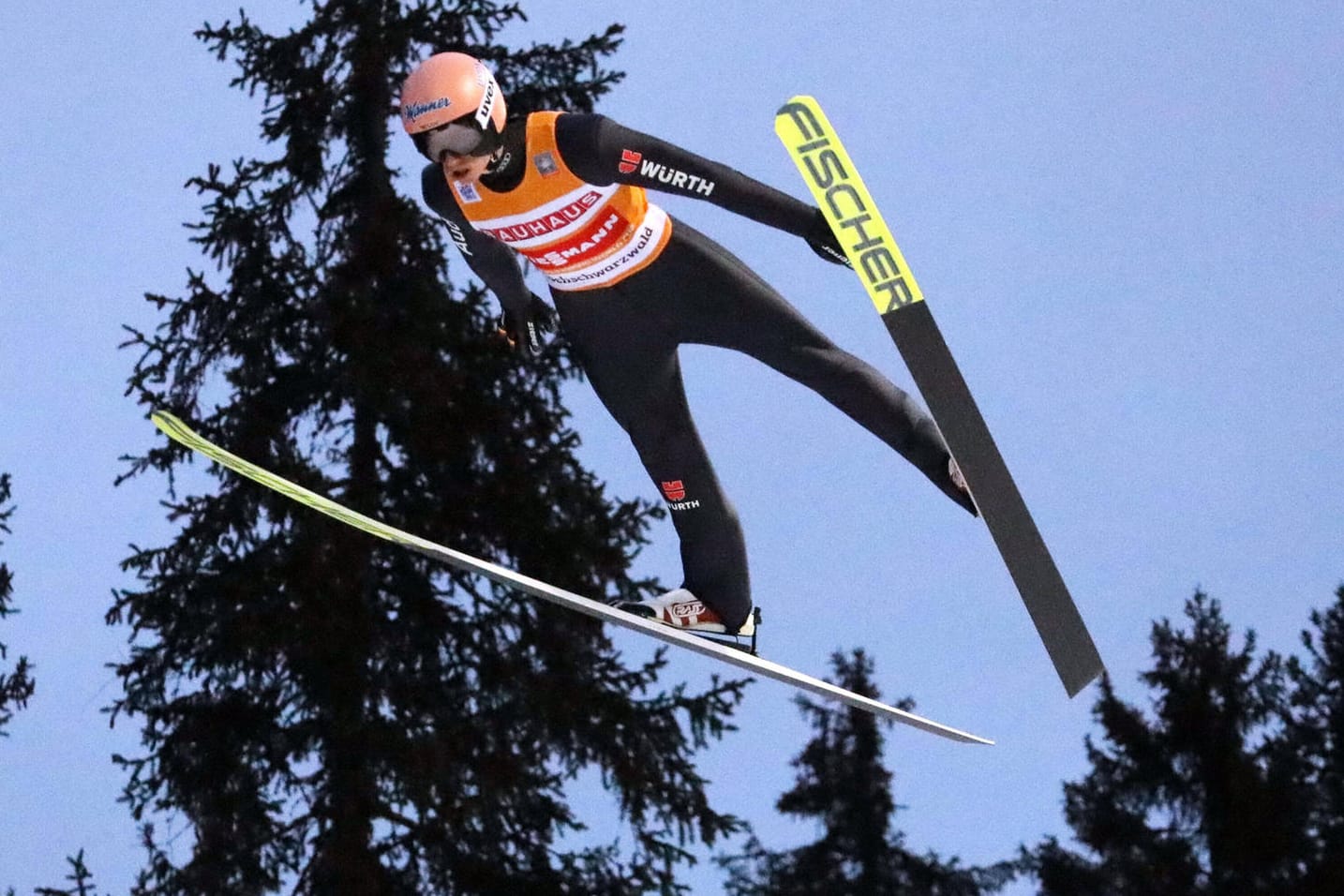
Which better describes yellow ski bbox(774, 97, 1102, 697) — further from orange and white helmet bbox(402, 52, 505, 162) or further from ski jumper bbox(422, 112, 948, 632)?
orange and white helmet bbox(402, 52, 505, 162)

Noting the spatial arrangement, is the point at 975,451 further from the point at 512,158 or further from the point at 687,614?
the point at 512,158

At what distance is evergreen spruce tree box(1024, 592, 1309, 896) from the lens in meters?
17.0

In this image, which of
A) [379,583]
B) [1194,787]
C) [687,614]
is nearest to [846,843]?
[1194,787]

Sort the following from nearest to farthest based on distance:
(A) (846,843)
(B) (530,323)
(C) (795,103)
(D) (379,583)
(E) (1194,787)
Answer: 1. (C) (795,103)
2. (B) (530,323)
3. (D) (379,583)
4. (E) (1194,787)
5. (A) (846,843)

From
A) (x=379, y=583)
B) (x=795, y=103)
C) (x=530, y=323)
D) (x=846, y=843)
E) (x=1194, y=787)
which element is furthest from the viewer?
(x=846, y=843)

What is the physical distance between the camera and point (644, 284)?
6.03 m

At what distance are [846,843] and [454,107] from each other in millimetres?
16827

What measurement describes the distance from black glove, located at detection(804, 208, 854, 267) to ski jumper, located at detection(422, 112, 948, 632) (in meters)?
0.08

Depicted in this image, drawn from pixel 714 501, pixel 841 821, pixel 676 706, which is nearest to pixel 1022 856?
pixel 841 821

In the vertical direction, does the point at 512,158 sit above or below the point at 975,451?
above

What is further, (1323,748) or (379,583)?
(1323,748)

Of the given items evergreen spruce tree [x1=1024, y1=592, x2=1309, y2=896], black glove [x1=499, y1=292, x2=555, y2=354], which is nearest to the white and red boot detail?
black glove [x1=499, y1=292, x2=555, y2=354]

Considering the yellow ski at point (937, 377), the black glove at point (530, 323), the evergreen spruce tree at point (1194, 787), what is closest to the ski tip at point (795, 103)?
the yellow ski at point (937, 377)

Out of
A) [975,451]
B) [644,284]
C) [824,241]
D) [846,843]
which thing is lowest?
[975,451]
